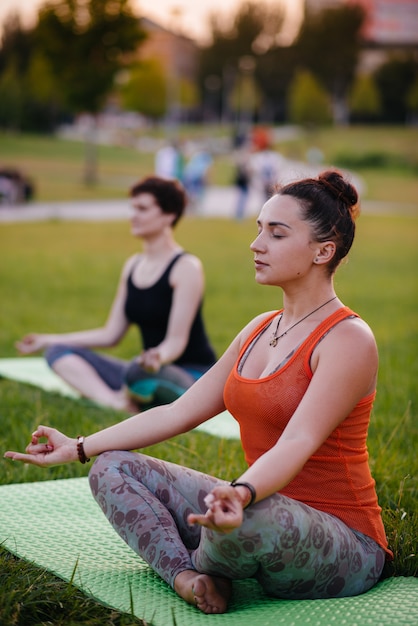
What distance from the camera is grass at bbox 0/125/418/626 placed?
288 cm

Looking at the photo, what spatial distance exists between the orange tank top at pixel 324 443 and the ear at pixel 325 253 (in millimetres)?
153

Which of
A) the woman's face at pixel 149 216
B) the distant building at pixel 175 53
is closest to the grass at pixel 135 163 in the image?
the distant building at pixel 175 53

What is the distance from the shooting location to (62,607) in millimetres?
2617

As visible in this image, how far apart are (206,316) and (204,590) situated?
7158 millimetres

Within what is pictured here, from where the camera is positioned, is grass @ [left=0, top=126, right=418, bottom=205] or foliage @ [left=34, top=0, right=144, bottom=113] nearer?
foliage @ [left=34, top=0, right=144, bottom=113]

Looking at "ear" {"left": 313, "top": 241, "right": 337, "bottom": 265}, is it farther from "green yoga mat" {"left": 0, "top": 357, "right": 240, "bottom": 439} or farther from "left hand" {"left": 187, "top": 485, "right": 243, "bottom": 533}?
"green yoga mat" {"left": 0, "top": 357, "right": 240, "bottom": 439}

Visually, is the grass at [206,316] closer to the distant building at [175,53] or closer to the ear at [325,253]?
the ear at [325,253]

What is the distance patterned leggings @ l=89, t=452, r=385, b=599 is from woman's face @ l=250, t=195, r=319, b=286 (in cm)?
66

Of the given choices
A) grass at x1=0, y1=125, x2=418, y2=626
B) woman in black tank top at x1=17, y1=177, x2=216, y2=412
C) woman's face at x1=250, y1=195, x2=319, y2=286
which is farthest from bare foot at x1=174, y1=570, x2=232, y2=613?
woman in black tank top at x1=17, y1=177, x2=216, y2=412

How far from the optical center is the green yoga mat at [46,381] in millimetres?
5199

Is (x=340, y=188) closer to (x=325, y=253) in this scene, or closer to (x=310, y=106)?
(x=325, y=253)

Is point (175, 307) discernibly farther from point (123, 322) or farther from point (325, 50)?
point (325, 50)

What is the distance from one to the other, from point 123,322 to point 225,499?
3639 millimetres

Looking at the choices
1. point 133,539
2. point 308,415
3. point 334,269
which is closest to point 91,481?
point 133,539
